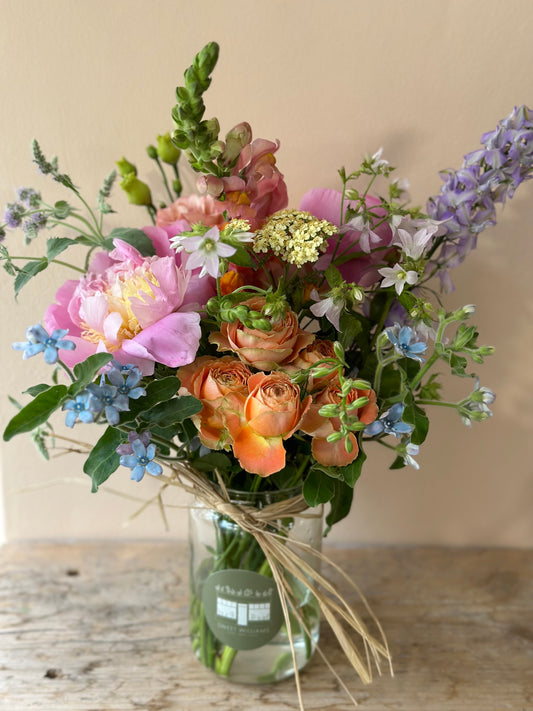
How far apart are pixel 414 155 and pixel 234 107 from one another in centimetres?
26

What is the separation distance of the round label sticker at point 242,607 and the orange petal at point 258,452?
0.78 feet

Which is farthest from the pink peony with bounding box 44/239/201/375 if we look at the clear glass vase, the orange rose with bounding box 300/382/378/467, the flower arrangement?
the clear glass vase

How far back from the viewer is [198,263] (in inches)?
21.6

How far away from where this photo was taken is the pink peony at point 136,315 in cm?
56

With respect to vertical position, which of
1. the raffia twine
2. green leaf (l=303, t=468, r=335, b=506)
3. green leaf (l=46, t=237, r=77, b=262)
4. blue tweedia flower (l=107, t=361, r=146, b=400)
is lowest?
the raffia twine

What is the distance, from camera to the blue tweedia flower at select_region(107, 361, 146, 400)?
0.54 metres

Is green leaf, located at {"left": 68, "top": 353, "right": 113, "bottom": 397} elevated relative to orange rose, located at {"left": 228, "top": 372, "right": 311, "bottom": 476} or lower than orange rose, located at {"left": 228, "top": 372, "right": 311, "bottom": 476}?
elevated

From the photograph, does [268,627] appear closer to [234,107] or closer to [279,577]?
[279,577]

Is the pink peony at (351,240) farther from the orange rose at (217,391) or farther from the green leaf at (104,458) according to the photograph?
the green leaf at (104,458)

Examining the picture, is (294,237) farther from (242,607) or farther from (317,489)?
(242,607)

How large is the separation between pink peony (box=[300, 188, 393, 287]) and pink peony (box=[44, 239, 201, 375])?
0.17m

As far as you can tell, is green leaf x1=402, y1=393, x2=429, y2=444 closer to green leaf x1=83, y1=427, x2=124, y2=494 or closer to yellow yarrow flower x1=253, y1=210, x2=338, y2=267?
yellow yarrow flower x1=253, y1=210, x2=338, y2=267

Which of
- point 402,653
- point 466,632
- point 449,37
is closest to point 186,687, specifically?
point 402,653

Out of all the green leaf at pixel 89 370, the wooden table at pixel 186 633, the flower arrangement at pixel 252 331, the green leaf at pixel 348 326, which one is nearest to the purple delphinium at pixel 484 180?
Answer: the flower arrangement at pixel 252 331
